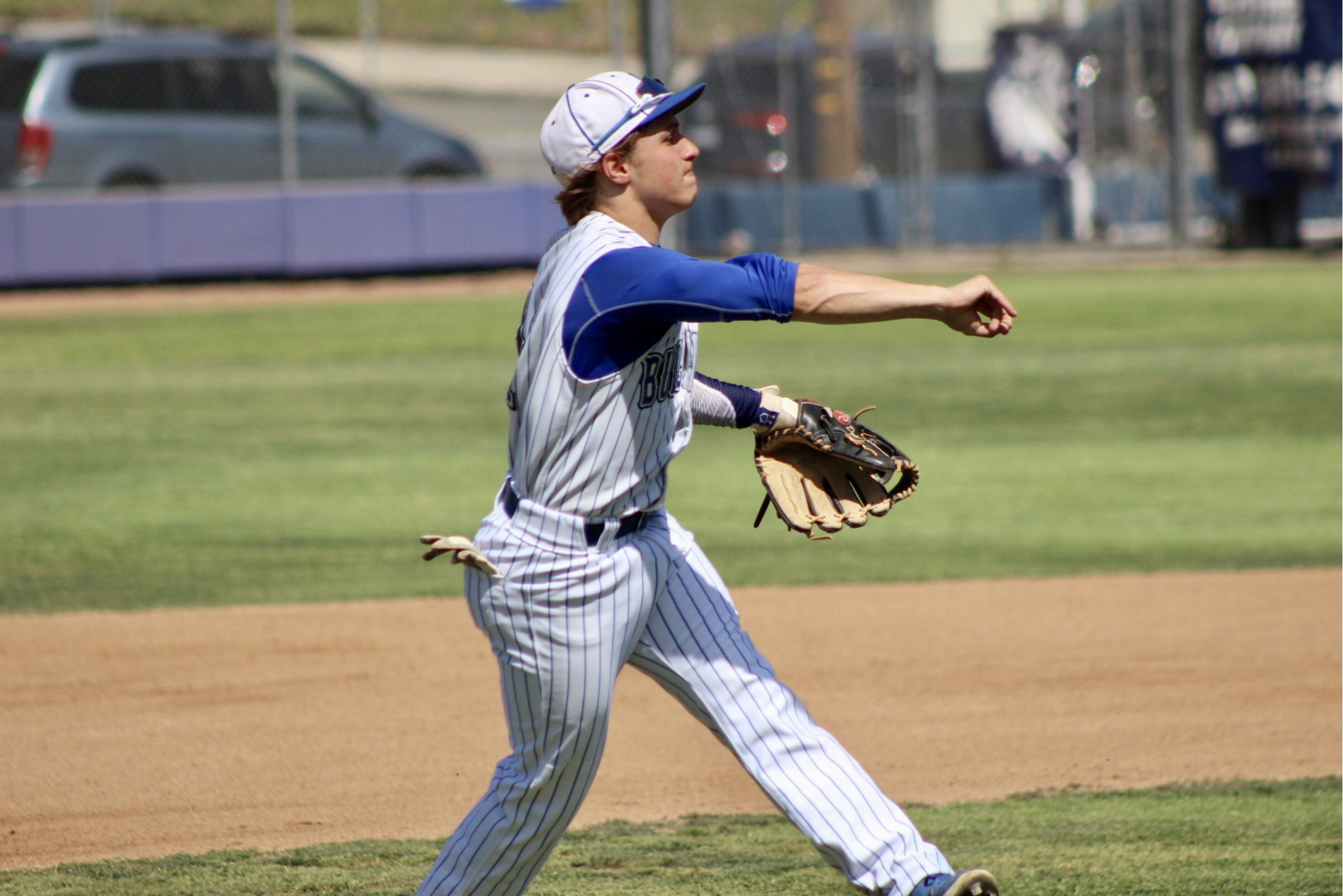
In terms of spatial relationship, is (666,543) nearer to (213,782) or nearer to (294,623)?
(213,782)

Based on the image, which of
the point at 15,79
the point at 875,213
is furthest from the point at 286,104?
the point at 875,213

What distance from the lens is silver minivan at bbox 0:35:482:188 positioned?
635 inches

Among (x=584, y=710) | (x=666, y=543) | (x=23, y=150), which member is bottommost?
(x=584, y=710)

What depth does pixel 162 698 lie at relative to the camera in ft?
17.7

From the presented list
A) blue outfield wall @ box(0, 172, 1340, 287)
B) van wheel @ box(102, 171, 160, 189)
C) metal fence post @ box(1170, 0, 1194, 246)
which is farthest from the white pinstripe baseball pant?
metal fence post @ box(1170, 0, 1194, 246)

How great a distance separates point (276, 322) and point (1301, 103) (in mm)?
12479

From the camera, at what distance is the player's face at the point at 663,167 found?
283 cm

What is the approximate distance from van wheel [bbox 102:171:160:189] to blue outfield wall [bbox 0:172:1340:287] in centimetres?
43

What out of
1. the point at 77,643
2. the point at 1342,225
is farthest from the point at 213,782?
the point at 1342,225

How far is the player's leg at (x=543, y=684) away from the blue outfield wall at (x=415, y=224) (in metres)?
12.8

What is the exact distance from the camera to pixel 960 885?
2650 millimetres

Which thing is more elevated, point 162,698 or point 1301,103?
point 1301,103

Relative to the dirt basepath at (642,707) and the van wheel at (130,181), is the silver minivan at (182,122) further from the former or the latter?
the dirt basepath at (642,707)

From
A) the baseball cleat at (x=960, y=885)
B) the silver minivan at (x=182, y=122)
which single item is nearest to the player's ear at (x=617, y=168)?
the baseball cleat at (x=960, y=885)
